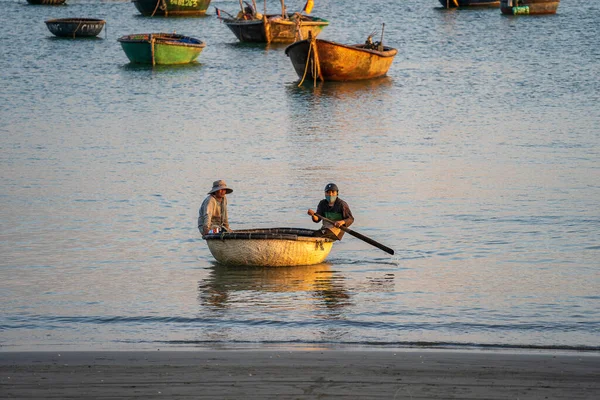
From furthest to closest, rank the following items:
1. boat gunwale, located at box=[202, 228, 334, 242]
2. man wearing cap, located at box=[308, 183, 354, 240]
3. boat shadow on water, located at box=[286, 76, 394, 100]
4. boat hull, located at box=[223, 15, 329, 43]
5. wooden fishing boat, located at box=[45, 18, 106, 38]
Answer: wooden fishing boat, located at box=[45, 18, 106, 38] < boat hull, located at box=[223, 15, 329, 43] < boat shadow on water, located at box=[286, 76, 394, 100] < man wearing cap, located at box=[308, 183, 354, 240] < boat gunwale, located at box=[202, 228, 334, 242]

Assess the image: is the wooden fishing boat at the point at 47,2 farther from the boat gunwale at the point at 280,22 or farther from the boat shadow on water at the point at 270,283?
the boat shadow on water at the point at 270,283

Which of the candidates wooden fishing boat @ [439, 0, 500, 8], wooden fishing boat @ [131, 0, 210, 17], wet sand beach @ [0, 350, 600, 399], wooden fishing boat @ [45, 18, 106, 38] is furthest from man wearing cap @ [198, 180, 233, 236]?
wooden fishing boat @ [439, 0, 500, 8]

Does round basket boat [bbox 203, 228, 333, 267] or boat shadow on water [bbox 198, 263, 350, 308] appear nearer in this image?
boat shadow on water [bbox 198, 263, 350, 308]

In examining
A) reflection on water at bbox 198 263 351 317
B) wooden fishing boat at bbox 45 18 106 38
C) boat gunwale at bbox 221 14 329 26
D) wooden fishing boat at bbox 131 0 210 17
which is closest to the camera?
reflection on water at bbox 198 263 351 317

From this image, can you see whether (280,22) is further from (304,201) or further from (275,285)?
(275,285)

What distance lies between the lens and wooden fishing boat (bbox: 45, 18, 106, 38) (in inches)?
2100

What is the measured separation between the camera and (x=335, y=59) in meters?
34.6

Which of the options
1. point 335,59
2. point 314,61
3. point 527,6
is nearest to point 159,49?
point 314,61

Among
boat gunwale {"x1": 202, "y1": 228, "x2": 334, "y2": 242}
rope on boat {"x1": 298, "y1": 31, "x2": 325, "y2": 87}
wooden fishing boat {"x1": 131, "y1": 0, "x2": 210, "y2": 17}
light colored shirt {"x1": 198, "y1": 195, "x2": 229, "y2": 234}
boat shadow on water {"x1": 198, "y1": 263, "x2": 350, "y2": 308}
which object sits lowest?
boat shadow on water {"x1": 198, "y1": 263, "x2": 350, "y2": 308}

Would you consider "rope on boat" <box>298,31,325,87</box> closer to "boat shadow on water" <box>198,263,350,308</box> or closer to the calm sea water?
the calm sea water

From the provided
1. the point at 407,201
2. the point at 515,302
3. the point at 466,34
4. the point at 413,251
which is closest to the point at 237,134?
the point at 407,201

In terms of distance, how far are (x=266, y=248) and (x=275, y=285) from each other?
26.3 inches

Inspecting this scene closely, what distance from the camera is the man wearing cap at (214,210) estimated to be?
1359 centimetres

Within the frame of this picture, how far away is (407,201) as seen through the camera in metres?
18.2
